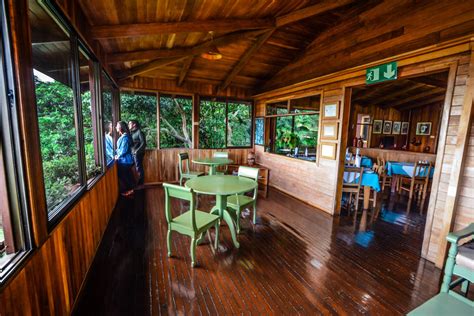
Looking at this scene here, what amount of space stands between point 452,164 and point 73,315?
155 inches

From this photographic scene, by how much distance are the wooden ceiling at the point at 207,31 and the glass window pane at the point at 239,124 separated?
3.03 ft

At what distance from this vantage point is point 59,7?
175 centimetres

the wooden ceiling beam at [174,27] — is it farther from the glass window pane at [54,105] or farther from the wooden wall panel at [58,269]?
the wooden wall panel at [58,269]

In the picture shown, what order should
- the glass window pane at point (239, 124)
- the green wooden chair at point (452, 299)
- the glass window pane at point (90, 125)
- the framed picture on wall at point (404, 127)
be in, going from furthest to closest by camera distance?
the framed picture on wall at point (404, 127)
the glass window pane at point (239, 124)
the glass window pane at point (90, 125)
the green wooden chair at point (452, 299)

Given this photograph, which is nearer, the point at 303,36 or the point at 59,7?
the point at 59,7

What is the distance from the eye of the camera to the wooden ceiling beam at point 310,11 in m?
3.42

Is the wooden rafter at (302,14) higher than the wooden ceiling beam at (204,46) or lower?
higher

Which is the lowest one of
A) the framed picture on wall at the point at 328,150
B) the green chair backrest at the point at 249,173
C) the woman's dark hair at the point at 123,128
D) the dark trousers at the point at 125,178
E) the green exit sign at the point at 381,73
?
the dark trousers at the point at 125,178

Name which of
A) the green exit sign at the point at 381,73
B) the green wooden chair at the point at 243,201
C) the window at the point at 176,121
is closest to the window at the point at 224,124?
the window at the point at 176,121

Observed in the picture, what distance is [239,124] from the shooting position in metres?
6.84

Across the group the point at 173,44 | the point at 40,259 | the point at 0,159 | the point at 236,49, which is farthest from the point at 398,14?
the point at 40,259

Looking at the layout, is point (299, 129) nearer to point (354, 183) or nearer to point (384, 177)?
point (354, 183)

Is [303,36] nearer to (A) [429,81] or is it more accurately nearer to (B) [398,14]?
(B) [398,14]

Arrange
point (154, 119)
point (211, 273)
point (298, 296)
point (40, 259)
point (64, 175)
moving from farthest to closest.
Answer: point (154, 119) → point (211, 273) → point (298, 296) → point (64, 175) → point (40, 259)
